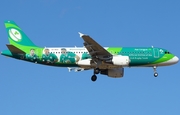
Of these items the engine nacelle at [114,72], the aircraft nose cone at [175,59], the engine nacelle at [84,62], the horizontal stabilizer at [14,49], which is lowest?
the engine nacelle at [114,72]

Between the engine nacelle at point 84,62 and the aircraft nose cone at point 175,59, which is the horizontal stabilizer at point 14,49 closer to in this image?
the engine nacelle at point 84,62

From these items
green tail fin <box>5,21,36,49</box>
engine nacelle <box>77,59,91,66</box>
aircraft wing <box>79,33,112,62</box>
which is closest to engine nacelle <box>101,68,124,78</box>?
aircraft wing <box>79,33,112,62</box>

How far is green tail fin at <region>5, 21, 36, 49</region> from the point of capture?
82.0 metres

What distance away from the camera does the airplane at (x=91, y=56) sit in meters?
78.3

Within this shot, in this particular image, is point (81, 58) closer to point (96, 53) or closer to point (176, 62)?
point (96, 53)

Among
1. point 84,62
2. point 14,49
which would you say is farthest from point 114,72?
point 14,49

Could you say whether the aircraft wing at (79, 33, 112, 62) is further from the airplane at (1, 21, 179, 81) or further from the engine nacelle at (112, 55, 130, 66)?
the engine nacelle at (112, 55, 130, 66)

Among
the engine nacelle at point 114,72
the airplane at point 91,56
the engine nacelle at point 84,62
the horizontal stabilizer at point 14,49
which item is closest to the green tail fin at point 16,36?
the airplane at point 91,56

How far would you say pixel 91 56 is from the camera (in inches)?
3123

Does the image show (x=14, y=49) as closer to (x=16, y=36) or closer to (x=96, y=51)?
(x=16, y=36)

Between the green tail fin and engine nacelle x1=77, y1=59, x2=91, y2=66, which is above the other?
the green tail fin

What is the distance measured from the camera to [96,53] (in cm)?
7856

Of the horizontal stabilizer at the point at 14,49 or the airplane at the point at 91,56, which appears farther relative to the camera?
the airplane at the point at 91,56

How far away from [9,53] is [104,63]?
1435cm
